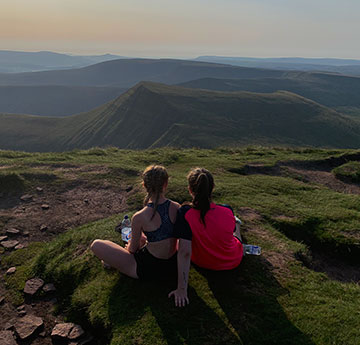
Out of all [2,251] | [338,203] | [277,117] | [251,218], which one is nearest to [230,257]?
[251,218]

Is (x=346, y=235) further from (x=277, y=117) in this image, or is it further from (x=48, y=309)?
(x=277, y=117)

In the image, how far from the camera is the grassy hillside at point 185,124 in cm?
11562

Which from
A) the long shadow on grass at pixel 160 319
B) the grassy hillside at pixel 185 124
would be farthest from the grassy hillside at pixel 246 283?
the grassy hillside at pixel 185 124

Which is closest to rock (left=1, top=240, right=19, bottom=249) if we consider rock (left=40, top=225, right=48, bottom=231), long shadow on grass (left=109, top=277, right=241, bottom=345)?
rock (left=40, top=225, right=48, bottom=231)

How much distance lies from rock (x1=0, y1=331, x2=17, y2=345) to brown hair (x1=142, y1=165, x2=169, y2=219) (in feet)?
12.1

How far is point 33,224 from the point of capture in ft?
36.1

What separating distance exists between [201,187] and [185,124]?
120 m

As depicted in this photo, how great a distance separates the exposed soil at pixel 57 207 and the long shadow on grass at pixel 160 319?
2354 mm

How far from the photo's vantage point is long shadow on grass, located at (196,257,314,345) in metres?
5.48

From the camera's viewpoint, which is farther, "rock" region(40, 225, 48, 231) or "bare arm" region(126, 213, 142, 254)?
"rock" region(40, 225, 48, 231)

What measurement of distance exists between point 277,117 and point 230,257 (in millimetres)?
136439

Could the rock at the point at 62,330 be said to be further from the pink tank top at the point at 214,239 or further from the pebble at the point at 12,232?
the pebble at the point at 12,232

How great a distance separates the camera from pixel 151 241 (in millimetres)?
6309

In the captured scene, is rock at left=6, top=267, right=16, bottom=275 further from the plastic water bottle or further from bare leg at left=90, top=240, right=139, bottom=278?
the plastic water bottle
